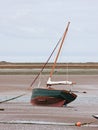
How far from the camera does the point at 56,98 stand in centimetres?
4303

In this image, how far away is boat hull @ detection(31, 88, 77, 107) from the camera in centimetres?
4294

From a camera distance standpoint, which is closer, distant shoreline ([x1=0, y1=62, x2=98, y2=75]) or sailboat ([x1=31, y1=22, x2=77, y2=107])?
sailboat ([x1=31, y1=22, x2=77, y2=107])

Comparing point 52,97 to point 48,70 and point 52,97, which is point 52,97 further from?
point 48,70

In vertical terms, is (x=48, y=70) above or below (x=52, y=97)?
below

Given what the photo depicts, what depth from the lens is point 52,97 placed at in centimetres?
4303

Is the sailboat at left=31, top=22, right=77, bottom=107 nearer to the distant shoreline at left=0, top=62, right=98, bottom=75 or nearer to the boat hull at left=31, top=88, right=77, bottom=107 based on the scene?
the boat hull at left=31, top=88, right=77, bottom=107

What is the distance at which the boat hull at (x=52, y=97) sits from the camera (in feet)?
141

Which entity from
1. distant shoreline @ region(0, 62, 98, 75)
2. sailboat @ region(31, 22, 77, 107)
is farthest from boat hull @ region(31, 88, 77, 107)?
distant shoreline @ region(0, 62, 98, 75)

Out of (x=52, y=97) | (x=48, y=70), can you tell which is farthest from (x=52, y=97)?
(x=48, y=70)

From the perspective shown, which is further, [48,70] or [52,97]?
[48,70]

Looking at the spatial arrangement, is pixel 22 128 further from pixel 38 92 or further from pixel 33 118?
pixel 38 92

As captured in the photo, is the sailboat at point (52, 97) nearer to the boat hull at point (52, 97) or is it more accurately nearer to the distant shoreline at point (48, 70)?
the boat hull at point (52, 97)

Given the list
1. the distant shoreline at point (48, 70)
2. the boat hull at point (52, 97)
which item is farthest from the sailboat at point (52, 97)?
the distant shoreline at point (48, 70)

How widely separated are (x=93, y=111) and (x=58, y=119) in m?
5.40
